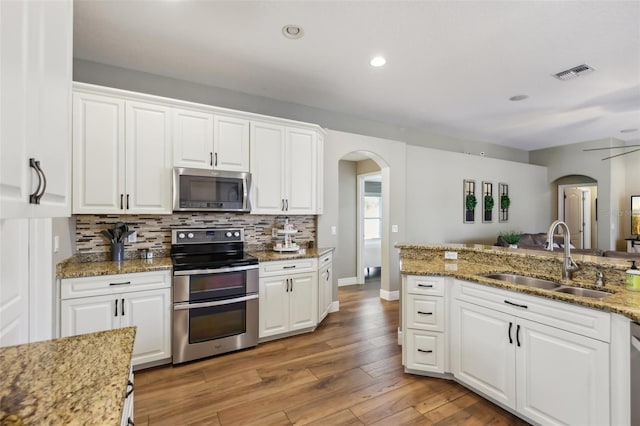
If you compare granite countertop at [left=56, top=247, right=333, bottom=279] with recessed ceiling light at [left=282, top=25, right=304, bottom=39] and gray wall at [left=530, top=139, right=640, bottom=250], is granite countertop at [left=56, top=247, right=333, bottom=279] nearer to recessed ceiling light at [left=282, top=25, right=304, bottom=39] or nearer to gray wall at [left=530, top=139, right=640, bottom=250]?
recessed ceiling light at [left=282, top=25, right=304, bottom=39]

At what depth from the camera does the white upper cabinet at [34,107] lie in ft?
2.25

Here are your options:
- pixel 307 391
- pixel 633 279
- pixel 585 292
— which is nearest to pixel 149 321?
pixel 307 391

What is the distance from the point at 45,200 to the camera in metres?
0.91

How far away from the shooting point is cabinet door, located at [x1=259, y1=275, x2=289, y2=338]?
3283 mm

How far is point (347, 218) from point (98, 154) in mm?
4174

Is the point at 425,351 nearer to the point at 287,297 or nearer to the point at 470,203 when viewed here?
the point at 287,297

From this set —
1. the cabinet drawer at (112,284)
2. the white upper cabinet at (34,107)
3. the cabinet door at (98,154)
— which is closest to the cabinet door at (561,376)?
the white upper cabinet at (34,107)

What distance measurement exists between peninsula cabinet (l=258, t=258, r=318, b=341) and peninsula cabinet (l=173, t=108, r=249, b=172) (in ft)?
3.90

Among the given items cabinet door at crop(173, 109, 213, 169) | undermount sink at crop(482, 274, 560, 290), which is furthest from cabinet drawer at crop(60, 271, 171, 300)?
undermount sink at crop(482, 274, 560, 290)

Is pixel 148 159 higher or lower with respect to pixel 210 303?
higher

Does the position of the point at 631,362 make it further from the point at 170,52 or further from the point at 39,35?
the point at 170,52

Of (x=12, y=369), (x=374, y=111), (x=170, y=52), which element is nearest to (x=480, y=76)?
(x=374, y=111)

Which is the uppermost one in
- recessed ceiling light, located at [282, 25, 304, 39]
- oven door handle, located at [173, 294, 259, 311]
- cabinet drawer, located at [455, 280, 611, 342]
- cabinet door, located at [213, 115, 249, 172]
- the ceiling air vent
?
recessed ceiling light, located at [282, 25, 304, 39]

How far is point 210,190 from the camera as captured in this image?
3.25 metres
